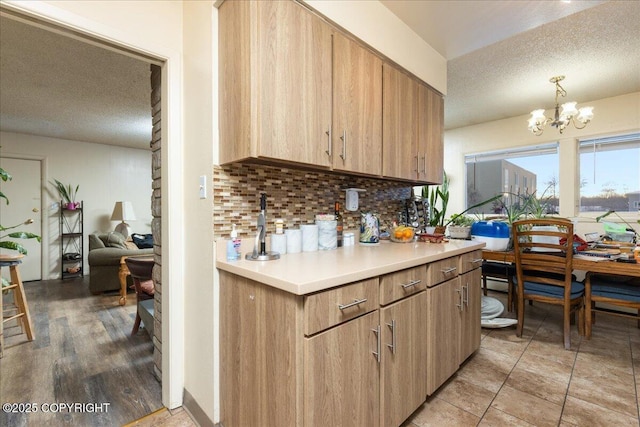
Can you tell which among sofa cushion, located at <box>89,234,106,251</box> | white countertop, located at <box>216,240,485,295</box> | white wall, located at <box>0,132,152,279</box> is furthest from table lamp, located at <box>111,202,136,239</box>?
white countertop, located at <box>216,240,485,295</box>

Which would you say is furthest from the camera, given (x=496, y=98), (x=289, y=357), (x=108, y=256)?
(x=108, y=256)

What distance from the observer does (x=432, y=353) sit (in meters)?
1.53

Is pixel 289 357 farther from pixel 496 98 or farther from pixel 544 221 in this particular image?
pixel 496 98

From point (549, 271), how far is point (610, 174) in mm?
2329

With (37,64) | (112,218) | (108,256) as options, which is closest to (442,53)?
(37,64)

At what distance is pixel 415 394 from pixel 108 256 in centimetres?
405

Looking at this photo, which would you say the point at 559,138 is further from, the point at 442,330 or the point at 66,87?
the point at 66,87

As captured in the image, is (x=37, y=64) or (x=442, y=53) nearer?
(x=442, y=53)

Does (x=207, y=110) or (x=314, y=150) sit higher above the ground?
(x=207, y=110)

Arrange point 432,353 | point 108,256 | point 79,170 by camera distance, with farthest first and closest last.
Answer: point 79,170
point 108,256
point 432,353

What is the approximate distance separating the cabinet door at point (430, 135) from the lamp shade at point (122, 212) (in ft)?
17.1

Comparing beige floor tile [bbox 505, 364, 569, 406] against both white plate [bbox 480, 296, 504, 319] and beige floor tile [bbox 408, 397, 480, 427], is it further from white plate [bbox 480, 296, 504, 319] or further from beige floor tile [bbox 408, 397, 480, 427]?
white plate [bbox 480, 296, 504, 319]

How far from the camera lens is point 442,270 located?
162cm

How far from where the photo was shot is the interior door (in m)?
4.59
